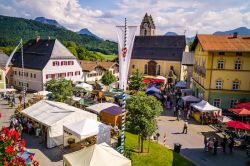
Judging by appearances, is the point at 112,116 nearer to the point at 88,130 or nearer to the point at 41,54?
the point at 88,130

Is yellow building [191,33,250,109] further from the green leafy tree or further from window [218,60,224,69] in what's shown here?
the green leafy tree

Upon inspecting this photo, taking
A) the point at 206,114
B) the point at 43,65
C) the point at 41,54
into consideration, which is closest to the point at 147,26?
the point at 41,54

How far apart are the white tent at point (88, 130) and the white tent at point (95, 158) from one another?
3.16 metres

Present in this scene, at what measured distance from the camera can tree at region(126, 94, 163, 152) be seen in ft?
49.4

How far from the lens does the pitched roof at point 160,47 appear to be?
189ft

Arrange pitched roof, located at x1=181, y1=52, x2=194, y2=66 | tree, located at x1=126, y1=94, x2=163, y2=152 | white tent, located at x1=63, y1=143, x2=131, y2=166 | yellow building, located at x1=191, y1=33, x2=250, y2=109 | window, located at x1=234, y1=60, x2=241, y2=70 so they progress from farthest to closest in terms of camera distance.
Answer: pitched roof, located at x1=181, y1=52, x2=194, y2=66
window, located at x1=234, y1=60, x2=241, y2=70
yellow building, located at x1=191, y1=33, x2=250, y2=109
tree, located at x1=126, y1=94, x2=163, y2=152
white tent, located at x1=63, y1=143, x2=131, y2=166

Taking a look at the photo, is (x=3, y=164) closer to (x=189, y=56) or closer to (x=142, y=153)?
(x=142, y=153)

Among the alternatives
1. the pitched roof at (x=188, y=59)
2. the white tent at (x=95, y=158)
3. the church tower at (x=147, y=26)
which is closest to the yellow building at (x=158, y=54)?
the church tower at (x=147, y=26)

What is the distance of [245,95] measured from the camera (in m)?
29.6

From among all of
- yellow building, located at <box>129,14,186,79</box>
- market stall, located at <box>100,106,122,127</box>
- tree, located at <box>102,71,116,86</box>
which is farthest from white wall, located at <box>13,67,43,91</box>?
yellow building, located at <box>129,14,186,79</box>

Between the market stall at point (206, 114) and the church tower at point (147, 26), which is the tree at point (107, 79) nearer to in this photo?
the market stall at point (206, 114)

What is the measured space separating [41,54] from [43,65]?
356cm

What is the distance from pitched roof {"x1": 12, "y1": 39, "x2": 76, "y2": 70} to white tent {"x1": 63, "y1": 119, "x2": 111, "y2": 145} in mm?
26038

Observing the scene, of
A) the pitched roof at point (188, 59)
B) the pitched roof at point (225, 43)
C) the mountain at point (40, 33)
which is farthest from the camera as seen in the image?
the mountain at point (40, 33)
